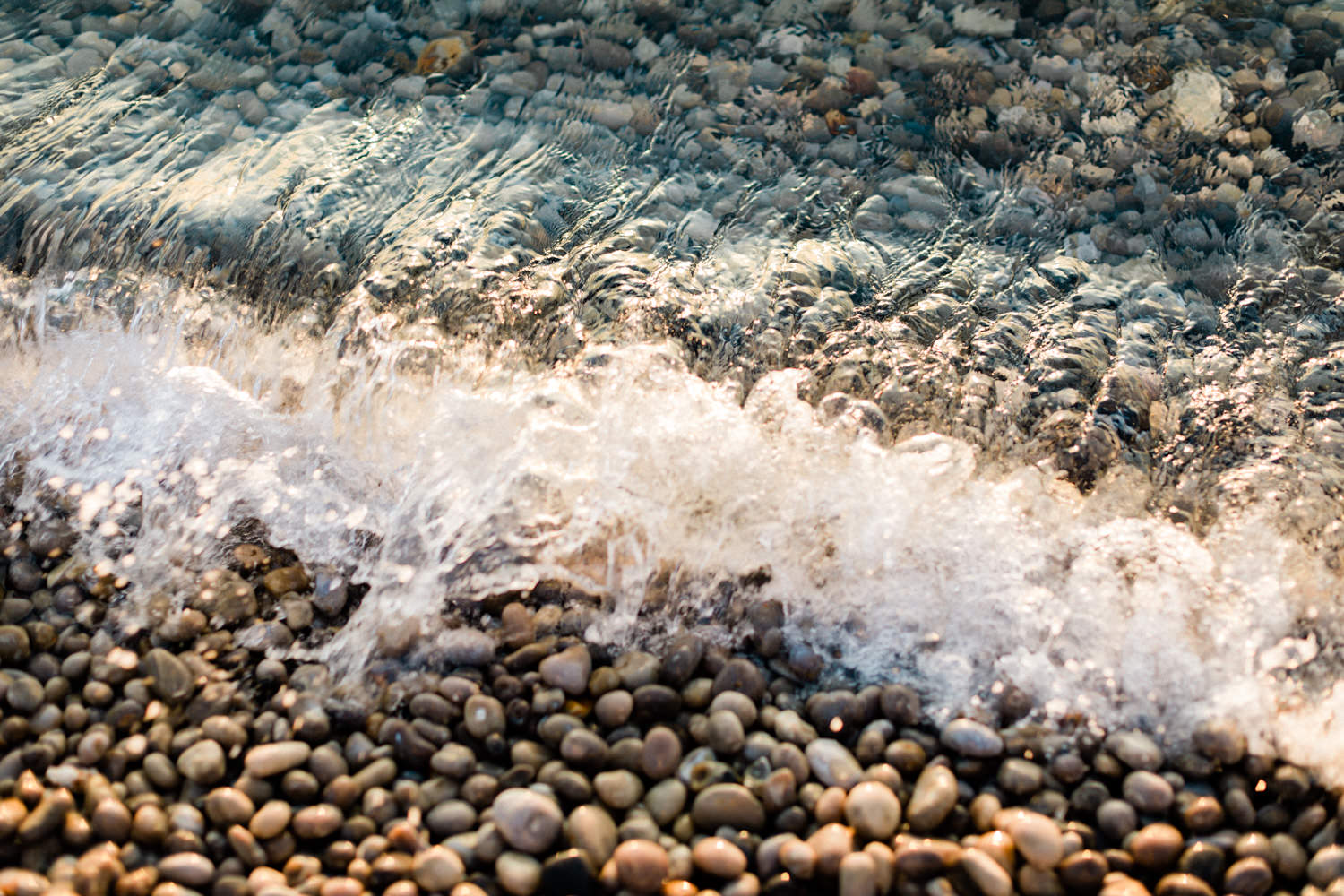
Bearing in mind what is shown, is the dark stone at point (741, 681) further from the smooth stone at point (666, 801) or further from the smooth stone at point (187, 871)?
the smooth stone at point (187, 871)

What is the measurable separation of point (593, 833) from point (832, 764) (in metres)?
0.33

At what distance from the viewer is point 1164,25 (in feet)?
7.79

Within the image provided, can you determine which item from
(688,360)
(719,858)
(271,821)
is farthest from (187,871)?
(688,360)

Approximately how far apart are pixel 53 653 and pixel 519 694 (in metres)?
0.72

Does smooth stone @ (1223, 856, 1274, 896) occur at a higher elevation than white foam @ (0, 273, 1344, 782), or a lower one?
lower

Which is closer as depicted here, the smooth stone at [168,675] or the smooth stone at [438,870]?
the smooth stone at [438,870]

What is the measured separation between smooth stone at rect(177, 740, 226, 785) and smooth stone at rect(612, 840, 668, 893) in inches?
22.2

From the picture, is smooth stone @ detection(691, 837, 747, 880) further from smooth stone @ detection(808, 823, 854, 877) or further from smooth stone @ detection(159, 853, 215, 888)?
smooth stone @ detection(159, 853, 215, 888)

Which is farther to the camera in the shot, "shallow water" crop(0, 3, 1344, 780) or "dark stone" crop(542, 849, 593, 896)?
"shallow water" crop(0, 3, 1344, 780)

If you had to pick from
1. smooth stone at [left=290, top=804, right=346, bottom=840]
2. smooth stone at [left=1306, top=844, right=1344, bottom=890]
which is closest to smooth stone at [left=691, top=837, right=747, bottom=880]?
smooth stone at [left=290, top=804, right=346, bottom=840]

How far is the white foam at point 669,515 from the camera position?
1450 mm

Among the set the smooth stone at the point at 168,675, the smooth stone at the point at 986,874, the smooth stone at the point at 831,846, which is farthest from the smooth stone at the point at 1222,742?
the smooth stone at the point at 168,675

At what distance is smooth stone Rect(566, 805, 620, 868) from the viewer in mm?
1178

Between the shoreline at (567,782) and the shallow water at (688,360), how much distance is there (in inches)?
3.8
